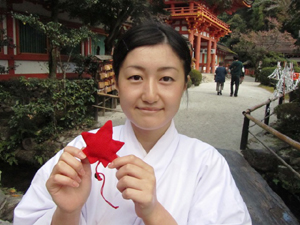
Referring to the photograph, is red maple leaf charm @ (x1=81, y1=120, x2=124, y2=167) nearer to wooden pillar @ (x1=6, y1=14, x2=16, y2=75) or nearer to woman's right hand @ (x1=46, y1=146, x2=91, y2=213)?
woman's right hand @ (x1=46, y1=146, x2=91, y2=213)

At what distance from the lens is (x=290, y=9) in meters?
4.83

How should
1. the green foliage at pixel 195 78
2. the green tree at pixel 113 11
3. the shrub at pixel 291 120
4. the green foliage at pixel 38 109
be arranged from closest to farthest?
the shrub at pixel 291 120
the green foliage at pixel 38 109
the green tree at pixel 113 11
the green foliage at pixel 195 78

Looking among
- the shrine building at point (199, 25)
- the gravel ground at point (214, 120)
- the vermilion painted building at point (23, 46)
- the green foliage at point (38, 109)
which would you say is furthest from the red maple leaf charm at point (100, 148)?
the shrine building at point (199, 25)

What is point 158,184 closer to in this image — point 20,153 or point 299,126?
point 299,126

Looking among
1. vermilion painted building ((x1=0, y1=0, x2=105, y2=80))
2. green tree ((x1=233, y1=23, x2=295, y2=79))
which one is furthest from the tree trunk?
green tree ((x1=233, y1=23, x2=295, y2=79))

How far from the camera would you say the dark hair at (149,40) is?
3.53ft

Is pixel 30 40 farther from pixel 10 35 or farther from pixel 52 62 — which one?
pixel 52 62

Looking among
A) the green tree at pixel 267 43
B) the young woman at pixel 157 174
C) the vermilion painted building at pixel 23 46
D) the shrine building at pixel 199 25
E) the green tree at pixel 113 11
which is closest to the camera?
the young woman at pixel 157 174

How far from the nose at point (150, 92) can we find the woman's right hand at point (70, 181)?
0.33 meters

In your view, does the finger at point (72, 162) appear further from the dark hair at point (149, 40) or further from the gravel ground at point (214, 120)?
the gravel ground at point (214, 120)

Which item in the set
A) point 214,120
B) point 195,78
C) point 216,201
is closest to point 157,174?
point 216,201

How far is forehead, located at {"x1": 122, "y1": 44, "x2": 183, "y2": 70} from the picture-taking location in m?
1.04

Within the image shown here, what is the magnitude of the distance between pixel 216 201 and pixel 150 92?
20.4 inches

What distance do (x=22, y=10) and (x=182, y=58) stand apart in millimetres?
7546
